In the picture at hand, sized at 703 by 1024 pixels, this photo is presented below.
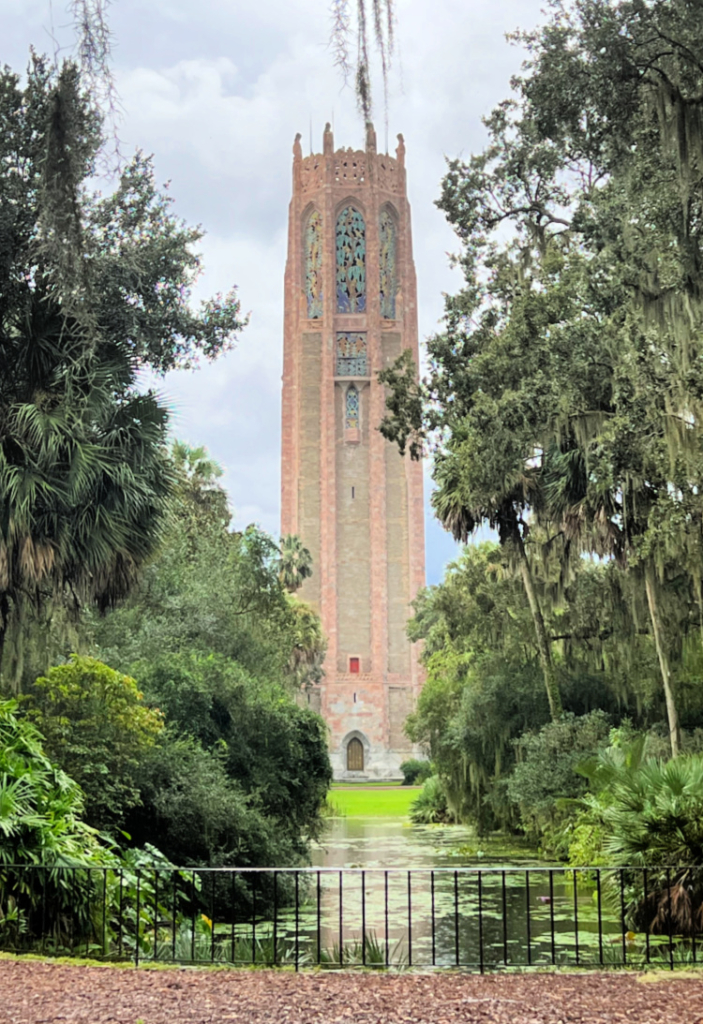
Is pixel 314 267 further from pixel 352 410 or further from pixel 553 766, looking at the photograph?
pixel 553 766

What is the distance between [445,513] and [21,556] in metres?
10.8

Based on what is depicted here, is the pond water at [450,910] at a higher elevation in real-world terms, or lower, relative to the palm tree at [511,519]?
lower

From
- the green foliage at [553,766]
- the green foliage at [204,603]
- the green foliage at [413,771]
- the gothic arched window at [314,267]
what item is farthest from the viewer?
the gothic arched window at [314,267]

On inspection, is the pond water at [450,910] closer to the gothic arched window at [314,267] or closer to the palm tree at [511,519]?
the palm tree at [511,519]

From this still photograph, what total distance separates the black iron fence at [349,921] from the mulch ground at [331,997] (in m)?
0.45

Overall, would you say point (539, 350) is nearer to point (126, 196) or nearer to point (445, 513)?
point (126, 196)

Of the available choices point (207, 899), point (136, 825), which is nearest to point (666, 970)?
point (207, 899)

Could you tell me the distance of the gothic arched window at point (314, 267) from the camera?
6738 centimetres

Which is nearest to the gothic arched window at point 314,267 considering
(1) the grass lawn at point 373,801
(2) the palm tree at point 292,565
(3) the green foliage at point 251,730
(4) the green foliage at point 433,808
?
(2) the palm tree at point 292,565

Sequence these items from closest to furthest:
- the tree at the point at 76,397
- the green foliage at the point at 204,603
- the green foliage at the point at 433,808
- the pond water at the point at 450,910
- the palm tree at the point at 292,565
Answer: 1. the pond water at the point at 450,910
2. the tree at the point at 76,397
3. the green foliage at the point at 204,603
4. the green foliage at the point at 433,808
5. the palm tree at the point at 292,565

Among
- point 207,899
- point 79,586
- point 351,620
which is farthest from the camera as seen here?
point 351,620

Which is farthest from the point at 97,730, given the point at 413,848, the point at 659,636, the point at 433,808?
the point at 433,808

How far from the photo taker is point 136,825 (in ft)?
44.3

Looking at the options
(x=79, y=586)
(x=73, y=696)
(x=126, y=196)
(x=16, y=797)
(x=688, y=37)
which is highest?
(x=126, y=196)
